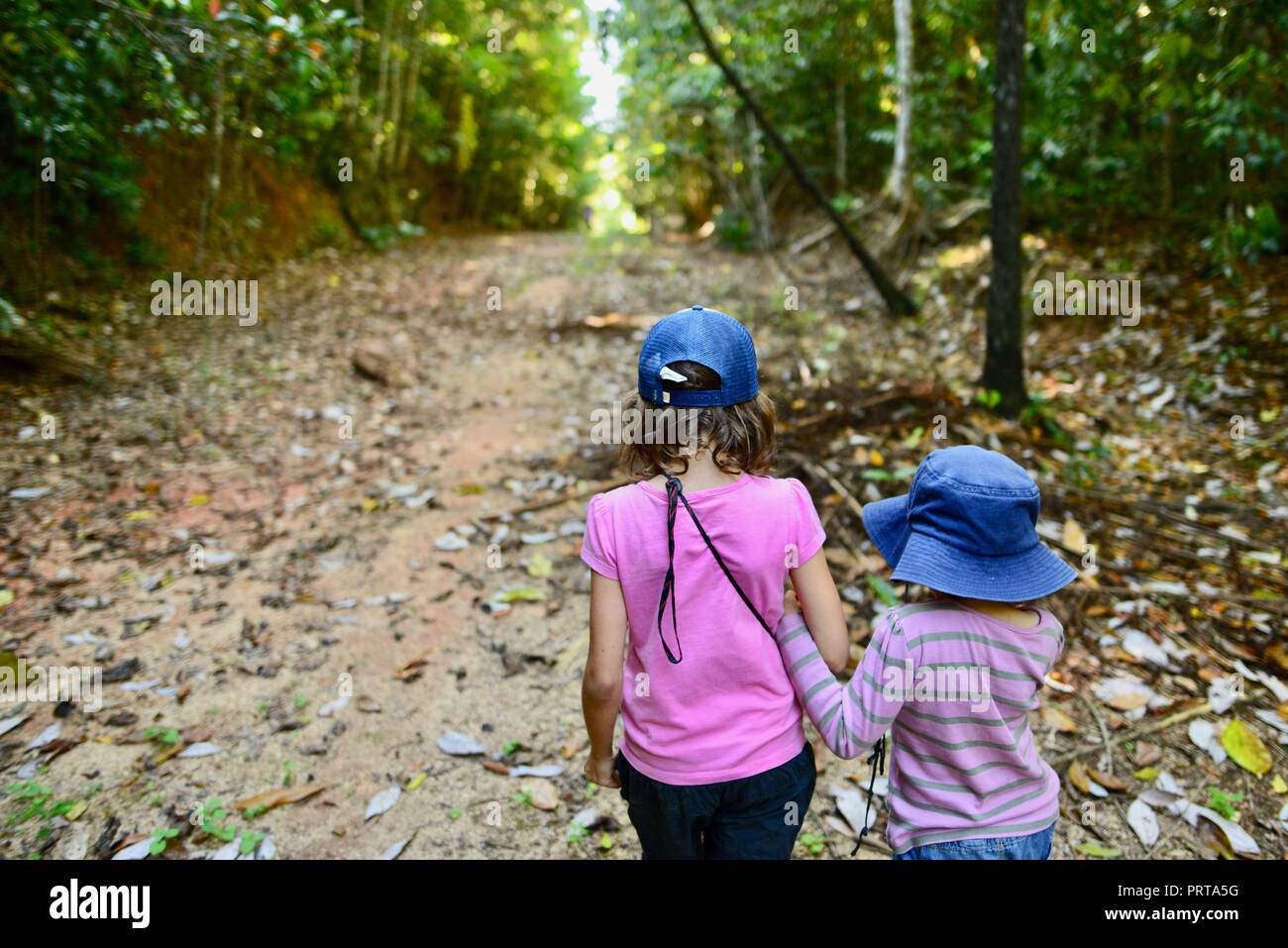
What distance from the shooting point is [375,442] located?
5.92 metres

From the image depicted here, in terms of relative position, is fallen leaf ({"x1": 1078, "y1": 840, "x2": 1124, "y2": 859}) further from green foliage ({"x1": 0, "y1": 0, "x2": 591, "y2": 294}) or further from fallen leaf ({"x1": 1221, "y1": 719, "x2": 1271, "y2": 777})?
green foliage ({"x1": 0, "y1": 0, "x2": 591, "y2": 294})

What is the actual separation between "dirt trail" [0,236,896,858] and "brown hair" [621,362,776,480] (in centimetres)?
175

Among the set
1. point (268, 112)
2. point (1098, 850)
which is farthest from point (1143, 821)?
point (268, 112)

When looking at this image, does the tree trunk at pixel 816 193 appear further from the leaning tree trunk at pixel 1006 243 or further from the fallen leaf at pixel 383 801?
the fallen leaf at pixel 383 801

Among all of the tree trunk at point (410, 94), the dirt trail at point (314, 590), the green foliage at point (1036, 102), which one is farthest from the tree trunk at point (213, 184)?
the tree trunk at point (410, 94)

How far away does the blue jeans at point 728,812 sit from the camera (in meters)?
1.61

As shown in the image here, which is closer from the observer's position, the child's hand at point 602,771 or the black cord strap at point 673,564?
the black cord strap at point 673,564

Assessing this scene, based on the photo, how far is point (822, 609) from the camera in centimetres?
165

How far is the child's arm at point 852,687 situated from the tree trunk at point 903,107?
889cm

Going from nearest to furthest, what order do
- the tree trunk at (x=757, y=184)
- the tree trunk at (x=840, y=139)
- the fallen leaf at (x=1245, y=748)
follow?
the fallen leaf at (x=1245, y=748)
the tree trunk at (x=757, y=184)
the tree trunk at (x=840, y=139)

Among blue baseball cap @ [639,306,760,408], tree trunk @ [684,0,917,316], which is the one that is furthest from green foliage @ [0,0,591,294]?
blue baseball cap @ [639,306,760,408]

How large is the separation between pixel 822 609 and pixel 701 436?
0.48m

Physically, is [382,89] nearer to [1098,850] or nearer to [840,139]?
[840,139]
